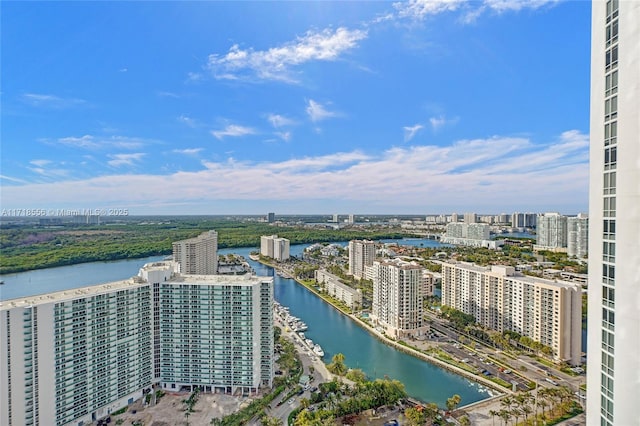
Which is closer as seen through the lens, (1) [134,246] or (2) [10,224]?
(2) [10,224]

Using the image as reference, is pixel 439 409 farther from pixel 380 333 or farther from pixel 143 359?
pixel 143 359

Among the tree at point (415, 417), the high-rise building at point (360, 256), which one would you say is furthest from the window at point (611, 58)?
the high-rise building at point (360, 256)

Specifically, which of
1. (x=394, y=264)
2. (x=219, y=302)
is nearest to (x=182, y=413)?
(x=219, y=302)

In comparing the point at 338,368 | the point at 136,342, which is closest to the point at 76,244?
the point at 136,342

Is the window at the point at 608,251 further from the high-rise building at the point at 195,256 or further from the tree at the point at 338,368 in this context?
the high-rise building at the point at 195,256

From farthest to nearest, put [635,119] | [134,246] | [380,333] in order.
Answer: [134,246] → [380,333] → [635,119]
